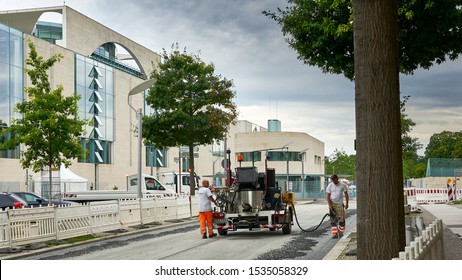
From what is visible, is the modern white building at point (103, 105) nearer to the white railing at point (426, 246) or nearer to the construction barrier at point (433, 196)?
the white railing at point (426, 246)

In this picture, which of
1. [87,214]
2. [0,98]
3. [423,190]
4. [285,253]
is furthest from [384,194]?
[423,190]

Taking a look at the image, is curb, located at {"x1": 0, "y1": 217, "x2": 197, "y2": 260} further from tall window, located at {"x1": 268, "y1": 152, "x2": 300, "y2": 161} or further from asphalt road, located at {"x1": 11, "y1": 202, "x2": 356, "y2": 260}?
tall window, located at {"x1": 268, "y1": 152, "x2": 300, "y2": 161}

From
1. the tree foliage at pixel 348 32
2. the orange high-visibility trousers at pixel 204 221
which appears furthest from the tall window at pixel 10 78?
the tree foliage at pixel 348 32

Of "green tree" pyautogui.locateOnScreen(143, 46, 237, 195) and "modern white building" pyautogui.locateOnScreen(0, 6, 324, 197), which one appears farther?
"green tree" pyautogui.locateOnScreen(143, 46, 237, 195)

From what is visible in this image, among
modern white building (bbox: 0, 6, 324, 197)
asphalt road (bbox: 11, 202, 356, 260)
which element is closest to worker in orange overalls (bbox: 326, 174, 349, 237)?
asphalt road (bbox: 11, 202, 356, 260)

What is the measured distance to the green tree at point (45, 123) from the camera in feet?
92.4

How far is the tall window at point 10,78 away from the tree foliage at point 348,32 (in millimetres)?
10623

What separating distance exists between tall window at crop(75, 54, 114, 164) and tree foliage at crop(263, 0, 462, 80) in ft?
21.3

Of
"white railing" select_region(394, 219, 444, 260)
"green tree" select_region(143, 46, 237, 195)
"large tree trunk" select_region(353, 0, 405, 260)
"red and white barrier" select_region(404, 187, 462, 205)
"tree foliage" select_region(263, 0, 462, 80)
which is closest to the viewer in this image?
"white railing" select_region(394, 219, 444, 260)

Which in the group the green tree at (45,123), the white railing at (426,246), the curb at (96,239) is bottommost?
the curb at (96,239)

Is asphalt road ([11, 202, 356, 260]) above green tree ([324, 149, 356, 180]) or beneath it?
beneath

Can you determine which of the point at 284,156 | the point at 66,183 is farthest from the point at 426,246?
the point at 66,183

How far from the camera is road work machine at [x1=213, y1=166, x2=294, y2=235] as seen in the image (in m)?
18.7
